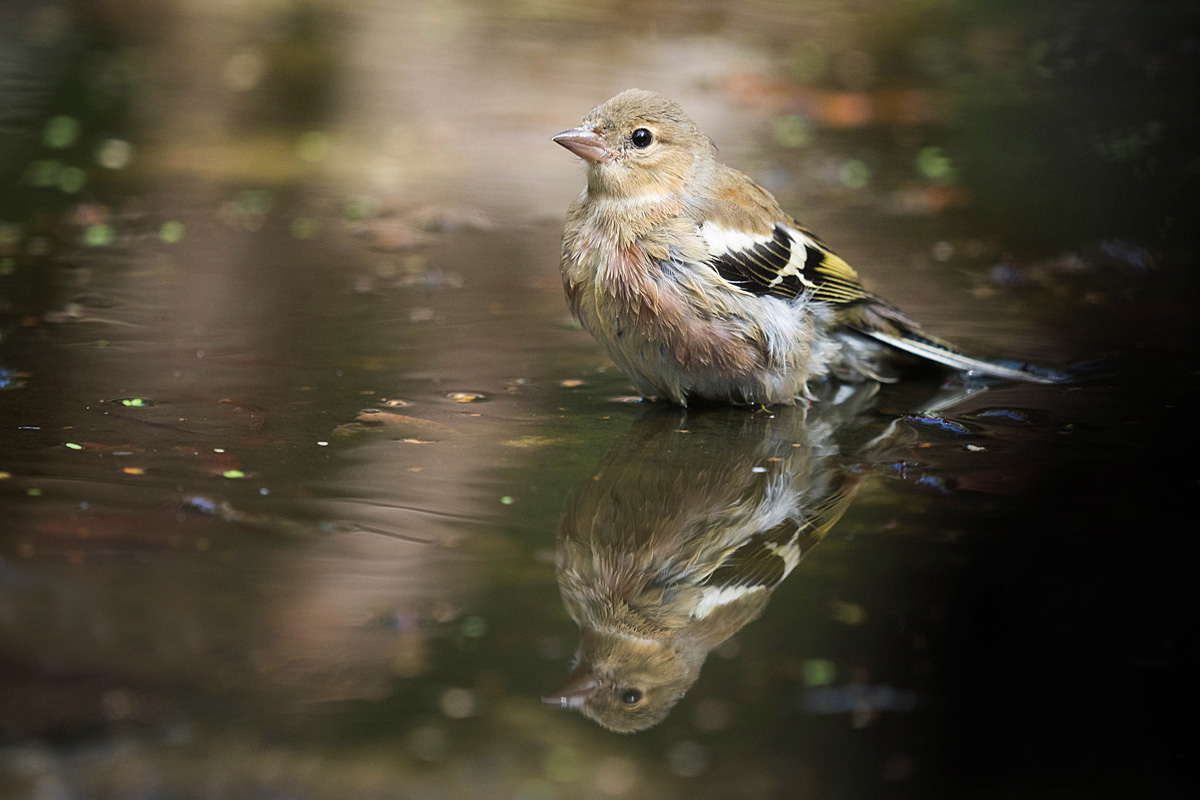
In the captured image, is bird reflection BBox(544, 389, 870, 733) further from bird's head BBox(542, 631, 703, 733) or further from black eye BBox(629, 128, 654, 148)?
black eye BBox(629, 128, 654, 148)

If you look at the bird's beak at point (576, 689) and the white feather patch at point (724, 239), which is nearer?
the bird's beak at point (576, 689)

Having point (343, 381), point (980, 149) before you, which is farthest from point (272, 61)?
point (343, 381)

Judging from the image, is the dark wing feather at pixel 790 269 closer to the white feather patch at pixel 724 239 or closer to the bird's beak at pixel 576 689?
the white feather patch at pixel 724 239

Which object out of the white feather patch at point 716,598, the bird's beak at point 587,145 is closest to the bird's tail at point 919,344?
the bird's beak at point 587,145

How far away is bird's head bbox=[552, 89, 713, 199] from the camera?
5.70 m

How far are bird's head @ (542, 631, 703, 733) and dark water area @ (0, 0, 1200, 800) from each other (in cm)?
3

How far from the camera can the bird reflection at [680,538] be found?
3.74 meters

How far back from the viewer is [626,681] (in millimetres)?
3684

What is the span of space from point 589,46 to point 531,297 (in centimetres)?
960

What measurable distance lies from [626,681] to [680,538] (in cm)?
98

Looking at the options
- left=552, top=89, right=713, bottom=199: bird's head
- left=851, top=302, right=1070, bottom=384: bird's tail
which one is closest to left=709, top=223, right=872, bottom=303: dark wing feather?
left=851, top=302, right=1070, bottom=384: bird's tail

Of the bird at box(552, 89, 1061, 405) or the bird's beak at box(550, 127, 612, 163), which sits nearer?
the bird at box(552, 89, 1061, 405)

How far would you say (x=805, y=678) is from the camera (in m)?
3.64

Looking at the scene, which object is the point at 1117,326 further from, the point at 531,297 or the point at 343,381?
the point at 343,381
